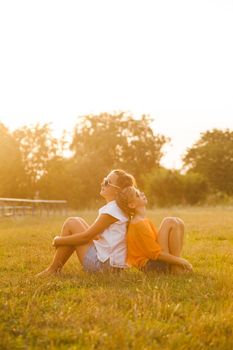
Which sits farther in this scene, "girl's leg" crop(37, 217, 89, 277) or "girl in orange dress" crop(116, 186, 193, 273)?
"girl's leg" crop(37, 217, 89, 277)

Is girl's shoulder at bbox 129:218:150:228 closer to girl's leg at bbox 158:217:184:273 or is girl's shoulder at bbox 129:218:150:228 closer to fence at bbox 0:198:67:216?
girl's leg at bbox 158:217:184:273

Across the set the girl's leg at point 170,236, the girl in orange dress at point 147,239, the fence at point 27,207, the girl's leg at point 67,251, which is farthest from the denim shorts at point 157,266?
the fence at point 27,207

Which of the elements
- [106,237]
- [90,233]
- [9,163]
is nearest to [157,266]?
[106,237]

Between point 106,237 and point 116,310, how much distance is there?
7.29ft

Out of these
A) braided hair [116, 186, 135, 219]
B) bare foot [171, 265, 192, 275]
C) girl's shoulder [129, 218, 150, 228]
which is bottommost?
bare foot [171, 265, 192, 275]

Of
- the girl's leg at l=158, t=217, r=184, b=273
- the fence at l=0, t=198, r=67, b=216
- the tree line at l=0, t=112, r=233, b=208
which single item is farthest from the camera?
the tree line at l=0, t=112, r=233, b=208

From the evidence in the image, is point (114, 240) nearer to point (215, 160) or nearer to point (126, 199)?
point (126, 199)

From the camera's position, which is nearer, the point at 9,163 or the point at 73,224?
the point at 73,224

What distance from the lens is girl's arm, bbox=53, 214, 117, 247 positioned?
23.9 ft

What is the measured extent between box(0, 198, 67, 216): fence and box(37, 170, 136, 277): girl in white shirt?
19.3 m

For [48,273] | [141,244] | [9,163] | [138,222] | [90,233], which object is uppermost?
[9,163]

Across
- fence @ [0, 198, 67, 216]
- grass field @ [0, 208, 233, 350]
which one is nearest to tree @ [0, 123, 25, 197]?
fence @ [0, 198, 67, 216]

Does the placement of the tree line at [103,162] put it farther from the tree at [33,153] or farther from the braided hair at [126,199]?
the braided hair at [126,199]

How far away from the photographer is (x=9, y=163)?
5016 cm
